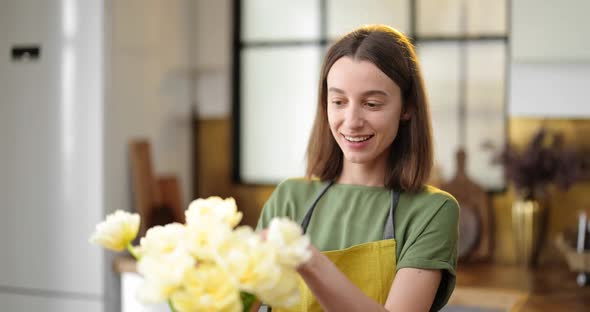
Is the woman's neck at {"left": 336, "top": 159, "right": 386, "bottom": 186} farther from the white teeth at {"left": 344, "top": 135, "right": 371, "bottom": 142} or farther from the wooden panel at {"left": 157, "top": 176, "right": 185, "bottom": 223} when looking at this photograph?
the wooden panel at {"left": 157, "top": 176, "right": 185, "bottom": 223}

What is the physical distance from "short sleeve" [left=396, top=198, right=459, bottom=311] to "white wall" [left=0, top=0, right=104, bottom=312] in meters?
1.67

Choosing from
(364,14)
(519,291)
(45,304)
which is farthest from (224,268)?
(364,14)

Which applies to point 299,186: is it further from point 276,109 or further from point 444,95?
point 276,109

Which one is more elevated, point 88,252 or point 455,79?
point 455,79

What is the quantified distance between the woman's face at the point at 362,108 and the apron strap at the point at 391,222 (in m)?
0.08

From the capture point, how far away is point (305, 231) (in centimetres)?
135

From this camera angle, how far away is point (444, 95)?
2.89 meters

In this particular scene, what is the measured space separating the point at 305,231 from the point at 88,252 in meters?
1.55

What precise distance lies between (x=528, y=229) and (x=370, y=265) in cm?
158

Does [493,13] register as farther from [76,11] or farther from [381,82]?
[381,82]

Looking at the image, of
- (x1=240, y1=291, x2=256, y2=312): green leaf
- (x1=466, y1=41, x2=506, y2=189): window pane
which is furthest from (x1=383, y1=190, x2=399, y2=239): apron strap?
(x1=466, y1=41, x2=506, y2=189): window pane

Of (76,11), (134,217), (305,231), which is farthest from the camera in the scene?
(76,11)

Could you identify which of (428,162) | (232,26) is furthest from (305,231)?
(232,26)

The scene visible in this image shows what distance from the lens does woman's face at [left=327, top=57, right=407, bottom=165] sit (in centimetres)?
122
